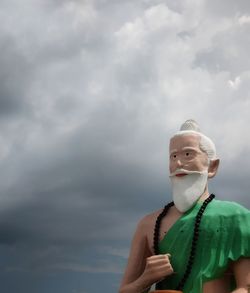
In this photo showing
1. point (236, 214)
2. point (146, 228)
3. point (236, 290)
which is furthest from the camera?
point (146, 228)

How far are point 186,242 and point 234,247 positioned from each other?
0.55 meters

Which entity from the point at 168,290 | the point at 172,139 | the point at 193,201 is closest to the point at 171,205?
the point at 193,201

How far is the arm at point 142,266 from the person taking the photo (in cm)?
648

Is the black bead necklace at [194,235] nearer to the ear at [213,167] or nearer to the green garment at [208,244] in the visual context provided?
the green garment at [208,244]

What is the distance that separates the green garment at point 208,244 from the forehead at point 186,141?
827mm

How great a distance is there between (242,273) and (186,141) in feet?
5.65

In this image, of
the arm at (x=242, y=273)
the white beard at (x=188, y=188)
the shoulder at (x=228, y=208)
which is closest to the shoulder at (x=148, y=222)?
the white beard at (x=188, y=188)

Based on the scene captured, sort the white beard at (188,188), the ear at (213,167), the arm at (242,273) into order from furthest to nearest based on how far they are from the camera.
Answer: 1. the ear at (213,167)
2. the white beard at (188,188)
3. the arm at (242,273)

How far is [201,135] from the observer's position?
23.5 ft

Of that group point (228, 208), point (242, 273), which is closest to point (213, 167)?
point (228, 208)

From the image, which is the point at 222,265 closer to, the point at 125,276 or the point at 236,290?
the point at 236,290

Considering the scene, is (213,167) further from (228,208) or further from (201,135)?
(228,208)

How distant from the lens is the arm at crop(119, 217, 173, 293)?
6.48m

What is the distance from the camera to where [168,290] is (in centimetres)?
627
